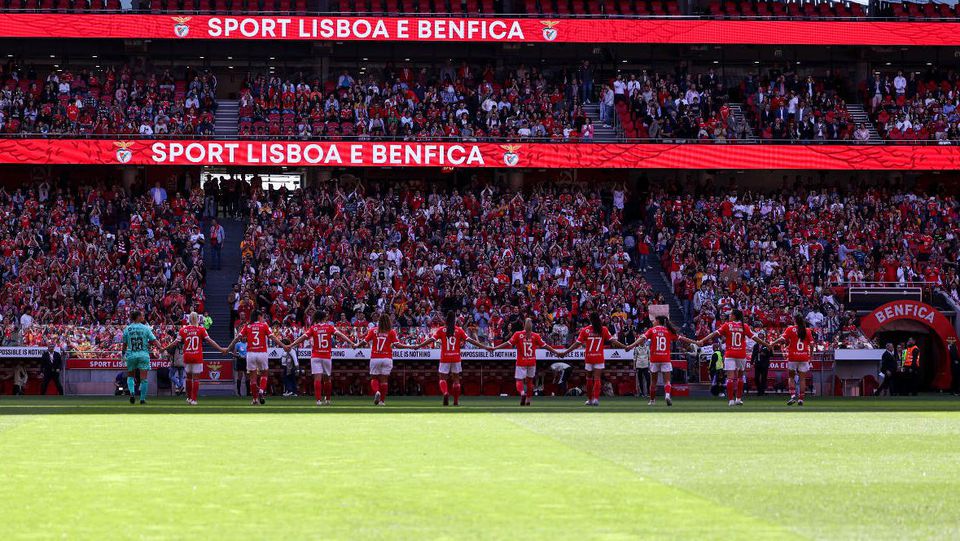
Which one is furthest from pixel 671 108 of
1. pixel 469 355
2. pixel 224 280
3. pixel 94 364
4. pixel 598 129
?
pixel 94 364

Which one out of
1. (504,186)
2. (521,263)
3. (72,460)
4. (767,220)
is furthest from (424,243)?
(72,460)

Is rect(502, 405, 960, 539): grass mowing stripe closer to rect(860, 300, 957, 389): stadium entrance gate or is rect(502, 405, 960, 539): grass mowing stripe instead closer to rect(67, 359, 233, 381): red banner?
rect(67, 359, 233, 381): red banner

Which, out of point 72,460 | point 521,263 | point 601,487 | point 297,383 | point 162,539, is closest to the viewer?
point 162,539

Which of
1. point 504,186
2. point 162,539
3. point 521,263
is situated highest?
point 504,186

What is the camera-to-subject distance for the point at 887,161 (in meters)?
54.9

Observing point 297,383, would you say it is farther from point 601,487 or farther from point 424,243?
point 601,487

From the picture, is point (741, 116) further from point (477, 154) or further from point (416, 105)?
point (416, 105)

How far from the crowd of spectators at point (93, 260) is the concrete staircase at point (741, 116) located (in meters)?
21.3

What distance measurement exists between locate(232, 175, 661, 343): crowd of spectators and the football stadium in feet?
0.48

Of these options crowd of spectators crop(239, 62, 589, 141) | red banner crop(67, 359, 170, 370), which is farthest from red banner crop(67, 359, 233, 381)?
crowd of spectators crop(239, 62, 589, 141)

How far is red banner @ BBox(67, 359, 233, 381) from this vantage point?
129 feet

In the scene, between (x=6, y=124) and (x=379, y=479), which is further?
(x=6, y=124)

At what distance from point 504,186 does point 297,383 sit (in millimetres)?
18185

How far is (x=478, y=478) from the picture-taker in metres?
14.1
